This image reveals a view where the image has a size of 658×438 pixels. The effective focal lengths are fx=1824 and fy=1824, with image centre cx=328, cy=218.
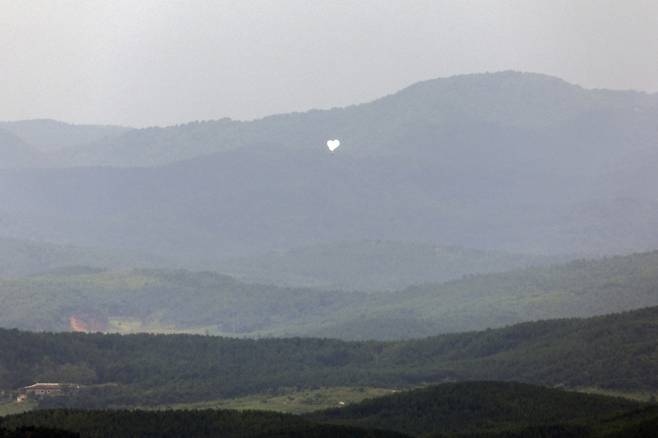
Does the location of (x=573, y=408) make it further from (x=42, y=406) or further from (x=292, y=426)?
(x=42, y=406)

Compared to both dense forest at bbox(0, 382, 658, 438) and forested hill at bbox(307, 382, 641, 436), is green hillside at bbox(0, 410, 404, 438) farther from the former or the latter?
forested hill at bbox(307, 382, 641, 436)

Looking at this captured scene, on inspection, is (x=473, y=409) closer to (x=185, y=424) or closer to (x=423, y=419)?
(x=423, y=419)

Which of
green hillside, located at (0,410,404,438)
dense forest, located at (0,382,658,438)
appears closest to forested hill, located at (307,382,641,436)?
dense forest, located at (0,382,658,438)

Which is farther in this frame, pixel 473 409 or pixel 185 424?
pixel 473 409

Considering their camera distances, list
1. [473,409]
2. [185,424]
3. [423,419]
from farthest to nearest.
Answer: [473,409]
[423,419]
[185,424]

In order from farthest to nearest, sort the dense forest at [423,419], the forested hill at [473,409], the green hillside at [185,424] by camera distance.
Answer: the forested hill at [473,409]
the green hillside at [185,424]
the dense forest at [423,419]

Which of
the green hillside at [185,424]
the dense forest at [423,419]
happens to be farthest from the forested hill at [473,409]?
the green hillside at [185,424]

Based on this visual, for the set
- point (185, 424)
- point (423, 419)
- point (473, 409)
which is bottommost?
point (423, 419)

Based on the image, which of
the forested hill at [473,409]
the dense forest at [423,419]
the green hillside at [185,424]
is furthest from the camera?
the forested hill at [473,409]

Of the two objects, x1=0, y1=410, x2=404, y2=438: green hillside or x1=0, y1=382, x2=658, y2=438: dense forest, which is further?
x1=0, y1=410, x2=404, y2=438: green hillside

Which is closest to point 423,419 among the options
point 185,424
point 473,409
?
point 473,409

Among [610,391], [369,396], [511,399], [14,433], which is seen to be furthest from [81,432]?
[610,391]

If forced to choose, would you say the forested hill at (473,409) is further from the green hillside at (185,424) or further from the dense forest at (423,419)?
the green hillside at (185,424)

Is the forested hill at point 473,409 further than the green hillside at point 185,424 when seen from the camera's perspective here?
Yes
